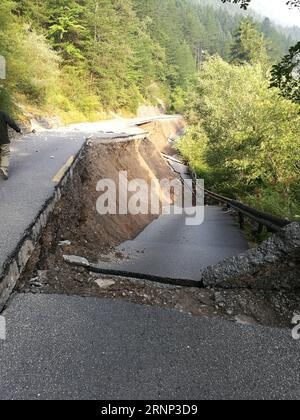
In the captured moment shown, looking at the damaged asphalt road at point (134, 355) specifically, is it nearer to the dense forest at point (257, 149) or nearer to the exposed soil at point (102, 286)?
the exposed soil at point (102, 286)

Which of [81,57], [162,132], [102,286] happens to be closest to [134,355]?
[102,286]

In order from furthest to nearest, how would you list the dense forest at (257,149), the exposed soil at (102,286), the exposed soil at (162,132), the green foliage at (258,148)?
1. the exposed soil at (162,132)
2. the green foliage at (258,148)
3. the dense forest at (257,149)
4. the exposed soil at (102,286)

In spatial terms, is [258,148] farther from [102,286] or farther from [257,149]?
[102,286]

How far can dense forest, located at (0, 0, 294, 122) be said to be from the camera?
870 inches

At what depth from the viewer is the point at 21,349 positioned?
10.7 ft

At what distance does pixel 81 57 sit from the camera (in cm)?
4059

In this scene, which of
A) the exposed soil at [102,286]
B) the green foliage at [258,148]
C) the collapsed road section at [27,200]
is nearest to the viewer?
the exposed soil at [102,286]

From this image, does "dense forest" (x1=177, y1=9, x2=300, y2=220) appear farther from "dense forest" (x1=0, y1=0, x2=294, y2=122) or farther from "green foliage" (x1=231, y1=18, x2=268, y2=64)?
"green foliage" (x1=231, y1=18, x2=268, y2=64)

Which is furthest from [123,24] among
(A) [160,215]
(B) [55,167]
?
(B) [55,167]

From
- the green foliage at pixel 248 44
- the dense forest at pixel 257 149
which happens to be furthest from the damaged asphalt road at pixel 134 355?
the green foliage at pixel 248 44

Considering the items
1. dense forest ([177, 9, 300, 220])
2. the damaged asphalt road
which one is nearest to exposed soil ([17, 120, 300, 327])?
the damaged asphalt road

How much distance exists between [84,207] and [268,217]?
5.27 meters

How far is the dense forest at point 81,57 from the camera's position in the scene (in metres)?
22.1
